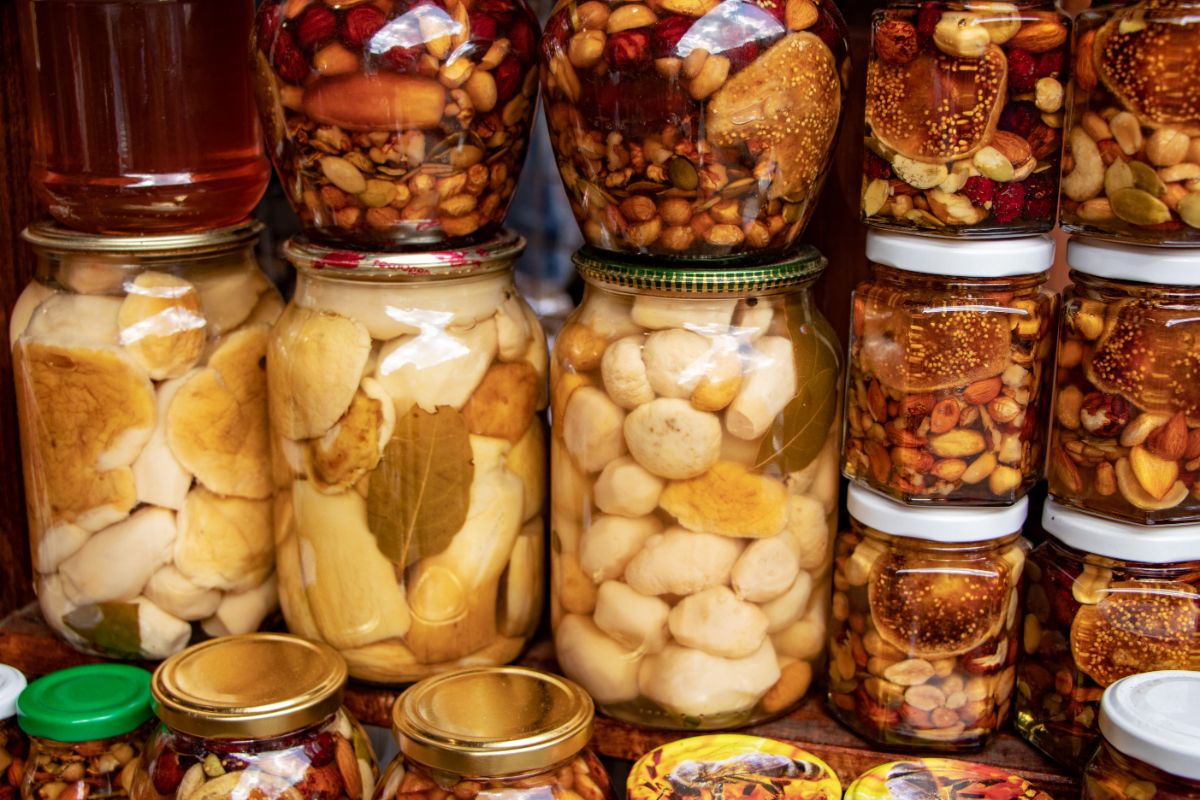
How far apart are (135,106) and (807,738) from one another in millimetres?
621

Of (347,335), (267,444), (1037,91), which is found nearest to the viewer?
(1037,91)

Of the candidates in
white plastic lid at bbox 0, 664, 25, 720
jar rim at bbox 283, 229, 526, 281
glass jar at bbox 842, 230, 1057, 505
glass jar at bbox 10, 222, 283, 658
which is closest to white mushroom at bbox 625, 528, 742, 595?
glass jar at bbox 842, 230, 1057, 505

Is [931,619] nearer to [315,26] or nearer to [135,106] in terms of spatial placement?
[315,26]

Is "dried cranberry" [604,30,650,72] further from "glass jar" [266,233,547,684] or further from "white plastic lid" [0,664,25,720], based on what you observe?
"white plastic lid" [0,664,25,720]

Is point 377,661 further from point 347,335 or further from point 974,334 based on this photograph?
point 974,334

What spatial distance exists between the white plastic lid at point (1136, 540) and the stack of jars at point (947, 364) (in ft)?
0.15

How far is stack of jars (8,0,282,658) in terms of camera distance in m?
0.94

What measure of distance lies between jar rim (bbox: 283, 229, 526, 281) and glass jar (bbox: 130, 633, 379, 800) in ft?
0.82

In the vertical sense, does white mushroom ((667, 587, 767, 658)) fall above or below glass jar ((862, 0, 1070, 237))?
below

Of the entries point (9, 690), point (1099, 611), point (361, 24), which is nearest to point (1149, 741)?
point (1099, 611)

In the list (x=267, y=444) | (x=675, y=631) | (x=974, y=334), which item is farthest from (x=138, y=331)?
(x=974, y=334)

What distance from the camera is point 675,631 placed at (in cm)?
87

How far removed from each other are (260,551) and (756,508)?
0.38 m

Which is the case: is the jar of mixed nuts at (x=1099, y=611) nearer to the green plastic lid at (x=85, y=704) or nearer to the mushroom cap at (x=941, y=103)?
the mushroom cap at (x=941, y=103)
